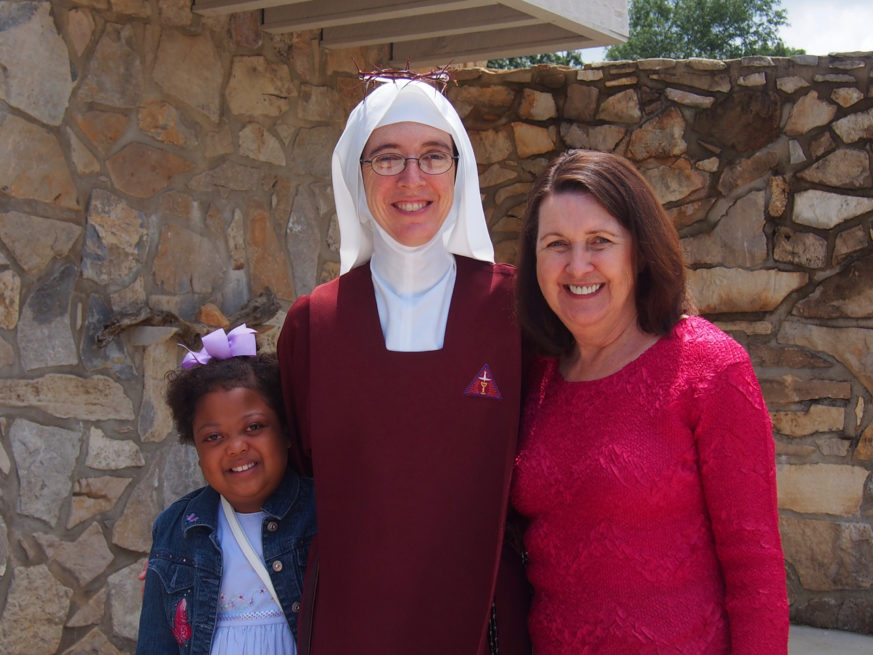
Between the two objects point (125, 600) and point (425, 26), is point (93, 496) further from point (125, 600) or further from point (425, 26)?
point (425, 26)

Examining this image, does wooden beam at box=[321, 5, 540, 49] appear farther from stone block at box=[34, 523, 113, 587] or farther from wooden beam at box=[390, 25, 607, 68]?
stone block at box=[34, 523, 113, 587]

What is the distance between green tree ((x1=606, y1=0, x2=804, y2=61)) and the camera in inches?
688

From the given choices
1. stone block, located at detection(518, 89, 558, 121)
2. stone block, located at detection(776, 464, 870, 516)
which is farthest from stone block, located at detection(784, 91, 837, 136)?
stone block, located at detection(776, 464, 870, 516)

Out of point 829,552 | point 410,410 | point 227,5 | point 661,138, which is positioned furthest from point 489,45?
point 410,410

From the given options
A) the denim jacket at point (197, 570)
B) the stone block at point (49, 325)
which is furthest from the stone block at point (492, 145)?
the denim jacket at point (197, 570)

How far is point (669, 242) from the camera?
5.83 ft

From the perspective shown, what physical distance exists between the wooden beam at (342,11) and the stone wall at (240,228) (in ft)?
0.42

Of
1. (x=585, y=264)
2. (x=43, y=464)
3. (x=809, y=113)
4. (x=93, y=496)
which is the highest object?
(x=809, y=113)

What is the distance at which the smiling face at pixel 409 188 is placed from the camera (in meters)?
2.10

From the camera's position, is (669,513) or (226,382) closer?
(669,513)

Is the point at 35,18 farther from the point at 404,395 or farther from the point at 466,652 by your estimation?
the point at 466,652

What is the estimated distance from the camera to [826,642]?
4.00m

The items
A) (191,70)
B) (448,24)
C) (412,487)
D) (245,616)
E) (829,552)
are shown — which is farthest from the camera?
(829,552)

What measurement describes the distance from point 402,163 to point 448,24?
206 cm
